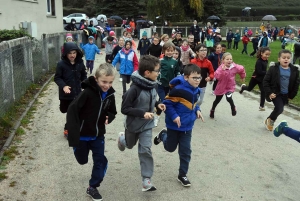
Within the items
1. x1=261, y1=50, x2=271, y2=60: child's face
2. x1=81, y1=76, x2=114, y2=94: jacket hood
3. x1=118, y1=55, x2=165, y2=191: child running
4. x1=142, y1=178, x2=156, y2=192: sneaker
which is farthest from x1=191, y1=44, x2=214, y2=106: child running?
x1=81, y1=76, x2=114, y2=94: jacket hood


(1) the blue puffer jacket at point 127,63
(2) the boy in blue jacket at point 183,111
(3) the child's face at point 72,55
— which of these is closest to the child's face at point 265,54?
(1) the blue puffer jacket at point 127,63

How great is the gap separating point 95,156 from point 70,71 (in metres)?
2.13

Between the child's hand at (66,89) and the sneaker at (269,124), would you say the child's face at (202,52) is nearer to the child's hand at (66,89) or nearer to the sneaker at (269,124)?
the sneaker at (269,124)

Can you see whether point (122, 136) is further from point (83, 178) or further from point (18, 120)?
point (18, 120)

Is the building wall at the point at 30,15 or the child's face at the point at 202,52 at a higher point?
the building wall at the point at 30,15

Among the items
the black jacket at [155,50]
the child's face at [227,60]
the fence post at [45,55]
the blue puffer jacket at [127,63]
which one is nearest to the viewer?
the child's face at [227,60]

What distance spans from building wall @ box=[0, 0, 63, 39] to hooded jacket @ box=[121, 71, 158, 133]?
41.5ft

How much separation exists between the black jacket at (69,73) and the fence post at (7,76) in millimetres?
1907

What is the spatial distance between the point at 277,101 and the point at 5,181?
4.88m

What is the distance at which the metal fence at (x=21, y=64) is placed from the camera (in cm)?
744

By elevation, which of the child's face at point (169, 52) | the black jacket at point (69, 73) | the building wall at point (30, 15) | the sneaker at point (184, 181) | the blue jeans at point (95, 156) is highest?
the building wall at point (30, 15)

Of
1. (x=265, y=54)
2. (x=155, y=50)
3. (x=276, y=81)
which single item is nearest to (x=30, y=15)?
(x=155, y=50)

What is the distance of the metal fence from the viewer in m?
7.44

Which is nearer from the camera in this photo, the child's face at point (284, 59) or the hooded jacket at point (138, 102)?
the hooded jacket at point (138, 102)
